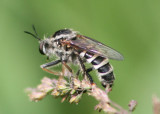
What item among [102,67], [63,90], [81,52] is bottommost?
[102,67]

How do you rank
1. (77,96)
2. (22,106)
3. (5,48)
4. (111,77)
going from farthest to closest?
1. (5,48)
2. (22,106)
3. (111,77)
4. (77,96)

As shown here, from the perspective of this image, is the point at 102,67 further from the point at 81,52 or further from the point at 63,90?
the point at 63,90

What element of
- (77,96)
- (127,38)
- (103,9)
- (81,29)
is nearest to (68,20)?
(81,29)

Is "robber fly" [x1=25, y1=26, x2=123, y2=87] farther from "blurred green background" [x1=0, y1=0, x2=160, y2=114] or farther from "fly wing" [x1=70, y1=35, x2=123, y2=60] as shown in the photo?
"blurred green background" [x1=0, y1=0, x2=160, y2=114]

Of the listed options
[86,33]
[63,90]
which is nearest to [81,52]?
[63,90]

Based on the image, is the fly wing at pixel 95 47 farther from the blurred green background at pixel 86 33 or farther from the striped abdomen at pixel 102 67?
the blurred green background at pixel 86 33

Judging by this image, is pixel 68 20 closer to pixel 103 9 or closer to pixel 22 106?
pixel 103 9
